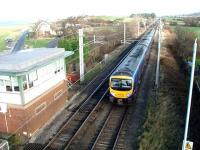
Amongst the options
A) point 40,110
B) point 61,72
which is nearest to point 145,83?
point 61,72

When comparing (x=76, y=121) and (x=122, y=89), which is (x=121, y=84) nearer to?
(x=122, y=89)

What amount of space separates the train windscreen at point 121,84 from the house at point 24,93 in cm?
471

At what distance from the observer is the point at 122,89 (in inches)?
774

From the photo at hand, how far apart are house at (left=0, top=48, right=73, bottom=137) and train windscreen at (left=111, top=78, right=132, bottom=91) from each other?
4705 mm

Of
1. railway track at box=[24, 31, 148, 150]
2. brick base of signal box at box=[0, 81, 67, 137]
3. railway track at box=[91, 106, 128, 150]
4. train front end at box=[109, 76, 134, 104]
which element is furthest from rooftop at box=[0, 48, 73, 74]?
railway track at box=[91, 106, 128, 150]

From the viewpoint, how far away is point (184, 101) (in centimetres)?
2145

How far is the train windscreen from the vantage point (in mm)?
19453

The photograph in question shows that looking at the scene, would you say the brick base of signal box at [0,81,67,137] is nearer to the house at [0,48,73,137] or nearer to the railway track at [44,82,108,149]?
the house at [0,48,73,137]

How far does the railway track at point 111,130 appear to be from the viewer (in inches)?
592

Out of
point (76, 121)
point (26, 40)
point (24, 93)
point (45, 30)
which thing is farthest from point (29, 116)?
point (45, 30)

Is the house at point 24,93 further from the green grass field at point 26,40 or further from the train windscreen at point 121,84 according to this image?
the green grass field at point 26,40

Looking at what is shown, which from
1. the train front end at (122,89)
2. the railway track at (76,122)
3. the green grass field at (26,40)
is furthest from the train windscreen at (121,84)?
the green grass field at (26,40)

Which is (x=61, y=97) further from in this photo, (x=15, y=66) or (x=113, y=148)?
(x=113, y=148)

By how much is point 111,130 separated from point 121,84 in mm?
4022
